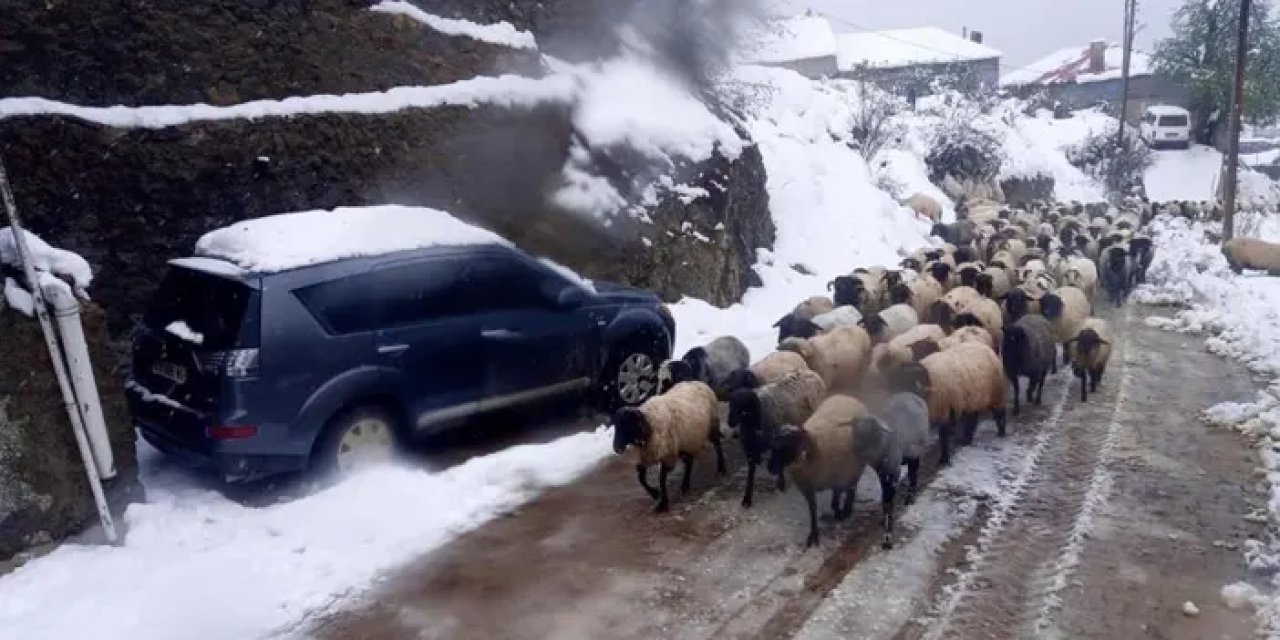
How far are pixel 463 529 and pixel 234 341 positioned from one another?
208 centimetres

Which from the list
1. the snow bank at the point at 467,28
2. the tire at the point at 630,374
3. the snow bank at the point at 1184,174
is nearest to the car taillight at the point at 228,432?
the tire at the point at 630,374

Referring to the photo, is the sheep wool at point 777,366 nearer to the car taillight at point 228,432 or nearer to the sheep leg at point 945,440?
the sheep leg at point 945,440

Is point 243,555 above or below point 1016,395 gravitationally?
above

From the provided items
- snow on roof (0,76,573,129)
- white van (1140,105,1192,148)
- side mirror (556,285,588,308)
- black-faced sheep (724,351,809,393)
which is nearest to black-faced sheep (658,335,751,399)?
black-faced sheep (724,351,809,393)

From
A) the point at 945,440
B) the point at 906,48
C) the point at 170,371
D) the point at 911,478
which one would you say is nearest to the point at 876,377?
the point at 945,440

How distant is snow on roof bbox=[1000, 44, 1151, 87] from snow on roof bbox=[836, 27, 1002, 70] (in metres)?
3.89

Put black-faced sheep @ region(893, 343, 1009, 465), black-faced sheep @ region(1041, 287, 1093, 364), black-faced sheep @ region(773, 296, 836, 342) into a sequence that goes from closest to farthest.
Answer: black-faced sheep @ region(893, 343, 1009, 465), black-faced sheep @ region(773, 296, 836, 342), black-faced sheep @ region(1041, 287, 1093, 364)

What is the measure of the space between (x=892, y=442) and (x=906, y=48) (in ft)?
218

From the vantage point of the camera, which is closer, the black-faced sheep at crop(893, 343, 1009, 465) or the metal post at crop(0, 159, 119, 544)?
the metal post at crop(0, 159, 119, 544)

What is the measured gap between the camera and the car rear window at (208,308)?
6891 mm

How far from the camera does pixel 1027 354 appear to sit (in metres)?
10.1

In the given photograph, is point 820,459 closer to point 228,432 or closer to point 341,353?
point 341,353

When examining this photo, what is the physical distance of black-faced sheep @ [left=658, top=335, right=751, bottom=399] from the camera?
9008 mm

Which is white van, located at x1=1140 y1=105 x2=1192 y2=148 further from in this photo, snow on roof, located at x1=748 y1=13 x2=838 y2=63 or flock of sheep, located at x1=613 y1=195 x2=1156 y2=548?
flock of sheep, located at x1=613 y1=195 x2=1156 y2=548
